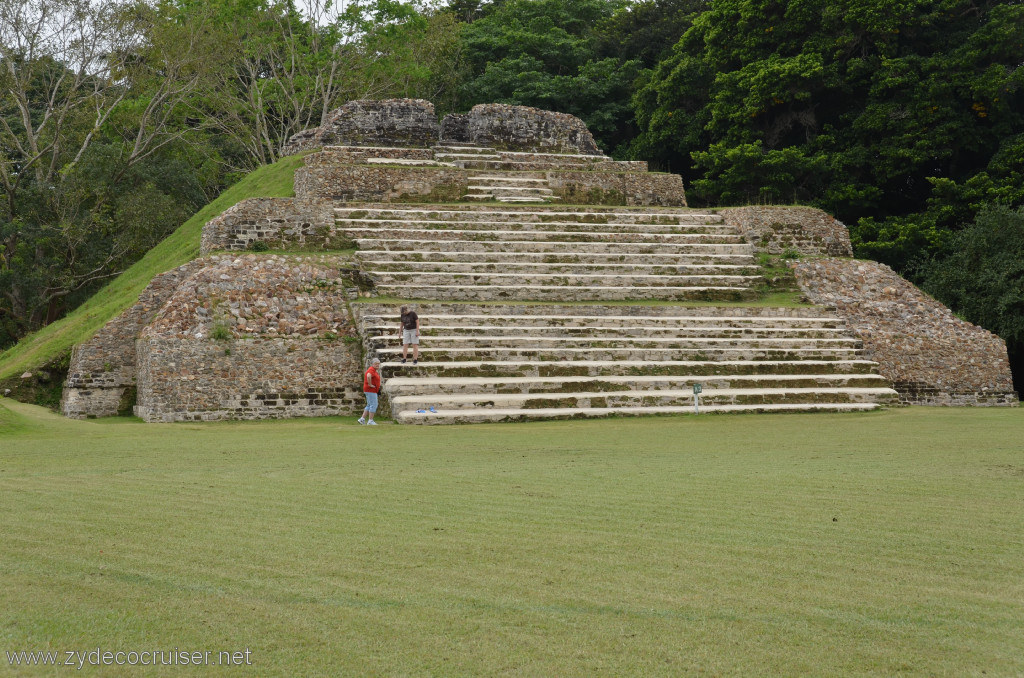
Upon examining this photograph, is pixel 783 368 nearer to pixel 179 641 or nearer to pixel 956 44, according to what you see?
pixel 179 641

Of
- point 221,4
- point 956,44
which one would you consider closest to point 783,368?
point 956,44

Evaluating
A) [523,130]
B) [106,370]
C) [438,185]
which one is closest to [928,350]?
[438,185]

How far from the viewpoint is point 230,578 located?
162 inches

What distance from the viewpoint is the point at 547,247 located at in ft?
55.1

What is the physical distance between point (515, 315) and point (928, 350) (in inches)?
263

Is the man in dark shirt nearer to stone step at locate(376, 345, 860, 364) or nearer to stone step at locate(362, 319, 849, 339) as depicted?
stone step at locate(376, 345, 860, 364)

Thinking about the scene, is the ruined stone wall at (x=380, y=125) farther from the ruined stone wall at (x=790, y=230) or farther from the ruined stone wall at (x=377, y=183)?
the ruined stone wall at (x=790, y=230)

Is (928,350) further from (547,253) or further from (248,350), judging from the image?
(248,350)

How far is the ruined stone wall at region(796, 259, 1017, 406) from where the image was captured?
14.8 meters

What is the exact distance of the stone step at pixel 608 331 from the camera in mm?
13430

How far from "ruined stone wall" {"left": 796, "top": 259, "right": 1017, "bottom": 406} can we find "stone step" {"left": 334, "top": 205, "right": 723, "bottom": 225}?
3.67m

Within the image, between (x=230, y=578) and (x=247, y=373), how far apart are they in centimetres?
875

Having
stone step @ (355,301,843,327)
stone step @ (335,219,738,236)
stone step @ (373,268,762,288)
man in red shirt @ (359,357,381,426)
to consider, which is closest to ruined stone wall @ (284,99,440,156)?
stone step @ (335,219,738,236)

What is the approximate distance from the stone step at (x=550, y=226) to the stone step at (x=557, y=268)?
1.49m
